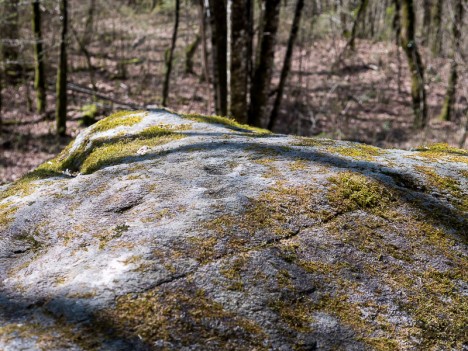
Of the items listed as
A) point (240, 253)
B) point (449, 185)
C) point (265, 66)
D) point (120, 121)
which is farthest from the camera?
point (265, 66)

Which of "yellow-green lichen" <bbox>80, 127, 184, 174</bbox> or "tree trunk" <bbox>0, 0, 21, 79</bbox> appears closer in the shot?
"yellow-green lichen" <bbox>80, 127, 184, 174</bbox>

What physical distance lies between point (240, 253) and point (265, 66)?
7.28 meters

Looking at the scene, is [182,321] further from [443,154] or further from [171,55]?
[171,55]

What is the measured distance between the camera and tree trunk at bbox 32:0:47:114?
47.3 feet

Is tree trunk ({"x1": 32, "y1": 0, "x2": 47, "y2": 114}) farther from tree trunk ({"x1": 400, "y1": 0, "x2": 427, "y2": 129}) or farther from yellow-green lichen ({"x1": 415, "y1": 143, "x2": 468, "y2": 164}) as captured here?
yellow-green lichen ({"x1": 415, "y1": 143, "x2": 468, "y2": 164})

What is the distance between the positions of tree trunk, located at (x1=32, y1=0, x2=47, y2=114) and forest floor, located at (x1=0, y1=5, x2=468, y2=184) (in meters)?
0.50

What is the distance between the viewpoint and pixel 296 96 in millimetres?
19266

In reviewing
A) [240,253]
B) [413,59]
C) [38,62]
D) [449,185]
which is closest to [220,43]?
[449,185]

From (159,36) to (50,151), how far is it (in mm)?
16212

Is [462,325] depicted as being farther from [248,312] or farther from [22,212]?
[22,212]

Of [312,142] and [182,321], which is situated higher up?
[312,142]

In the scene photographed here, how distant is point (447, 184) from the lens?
2.47 metres

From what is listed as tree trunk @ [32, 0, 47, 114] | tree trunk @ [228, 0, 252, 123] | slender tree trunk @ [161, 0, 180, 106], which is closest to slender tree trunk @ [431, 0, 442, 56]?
slender tree trunk @ [161, 0, 180, 106]

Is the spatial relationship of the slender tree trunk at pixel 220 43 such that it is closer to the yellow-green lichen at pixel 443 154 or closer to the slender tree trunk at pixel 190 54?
the yellow-green lichen at pixel 443 154
